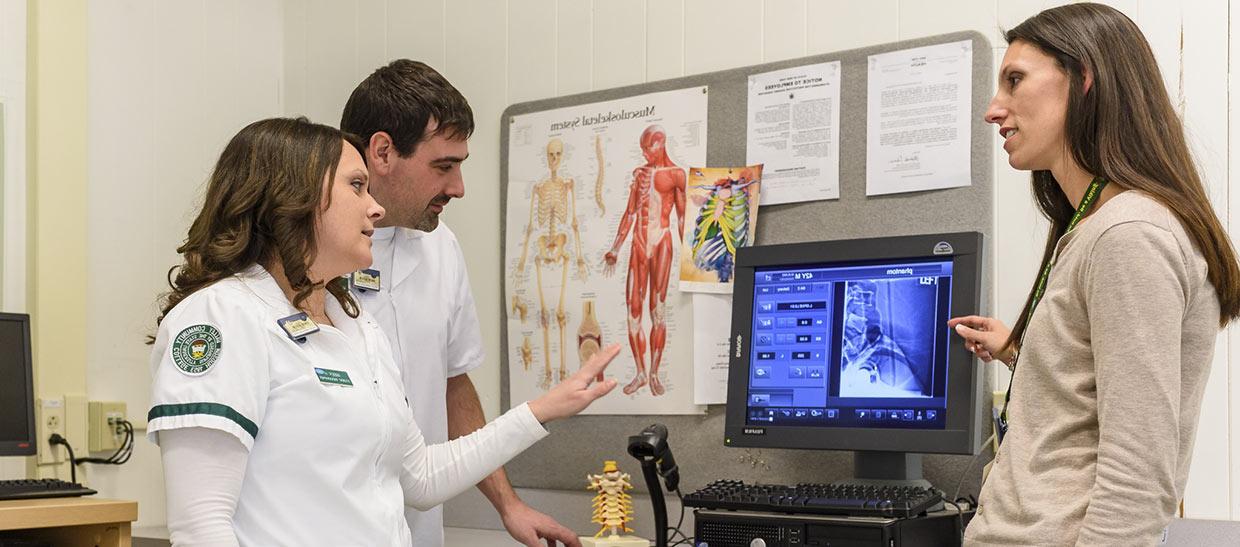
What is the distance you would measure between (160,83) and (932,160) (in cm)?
196

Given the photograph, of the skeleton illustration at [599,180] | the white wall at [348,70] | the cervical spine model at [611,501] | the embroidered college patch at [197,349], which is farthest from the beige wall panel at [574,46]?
the embroidered college patch at [197,349]

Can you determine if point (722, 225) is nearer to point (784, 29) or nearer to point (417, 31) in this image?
point (784, 29)

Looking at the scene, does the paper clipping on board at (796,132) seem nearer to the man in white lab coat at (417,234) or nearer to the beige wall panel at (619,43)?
the beige wall panel at (619,43)

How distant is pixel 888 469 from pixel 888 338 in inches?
8.8

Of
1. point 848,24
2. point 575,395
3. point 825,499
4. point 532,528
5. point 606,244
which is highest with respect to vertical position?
point 848,24

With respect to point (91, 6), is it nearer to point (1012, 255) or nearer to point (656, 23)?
point (656, 23)

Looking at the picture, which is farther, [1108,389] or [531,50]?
[531,50]

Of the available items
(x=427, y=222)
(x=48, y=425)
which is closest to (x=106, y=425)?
(x=48, y=425)

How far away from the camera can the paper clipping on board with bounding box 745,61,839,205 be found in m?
2.38

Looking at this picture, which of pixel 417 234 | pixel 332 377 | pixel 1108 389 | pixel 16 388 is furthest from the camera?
pixel 16 388

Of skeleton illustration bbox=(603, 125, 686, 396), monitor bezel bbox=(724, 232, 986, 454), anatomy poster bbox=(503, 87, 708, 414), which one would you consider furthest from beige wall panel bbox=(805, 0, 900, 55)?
monitor bezel bbox=(724, 232, 986, 454)

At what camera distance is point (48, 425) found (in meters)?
2.77

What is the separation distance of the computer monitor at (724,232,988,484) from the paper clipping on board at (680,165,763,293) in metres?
0.24

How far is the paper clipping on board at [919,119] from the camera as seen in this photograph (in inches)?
87.7
